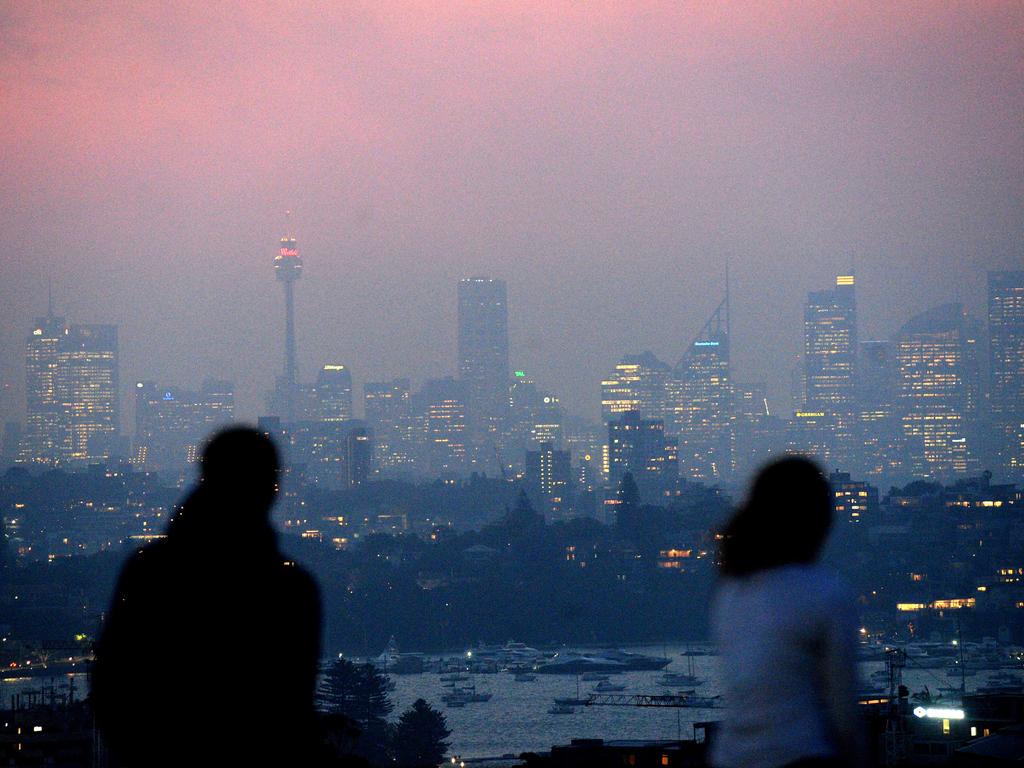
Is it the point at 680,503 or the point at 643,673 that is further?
the point at 680,503

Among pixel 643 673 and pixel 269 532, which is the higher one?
pixel 269 532

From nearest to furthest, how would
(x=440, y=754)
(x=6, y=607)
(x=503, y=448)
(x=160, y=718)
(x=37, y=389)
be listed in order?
(x=160, y=718)
(x=440, y=754)
(x=6, y=607)
(x=37, y=389)
(x=503, y=448)

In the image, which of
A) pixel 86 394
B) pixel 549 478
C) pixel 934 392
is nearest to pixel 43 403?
pixel 86 394

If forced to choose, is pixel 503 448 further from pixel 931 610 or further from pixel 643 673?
pixel 643 673

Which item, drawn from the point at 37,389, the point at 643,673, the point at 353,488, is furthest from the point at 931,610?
the point at 37,389

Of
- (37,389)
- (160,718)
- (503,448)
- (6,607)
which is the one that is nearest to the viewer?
(160,718)

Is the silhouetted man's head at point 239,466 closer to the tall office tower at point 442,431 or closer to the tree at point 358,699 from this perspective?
the tree at point 358,699

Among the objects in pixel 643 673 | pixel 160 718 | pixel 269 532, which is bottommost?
pixel 643 673

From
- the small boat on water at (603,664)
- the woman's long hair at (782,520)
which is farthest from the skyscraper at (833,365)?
the woman's long hair at (782,520)
